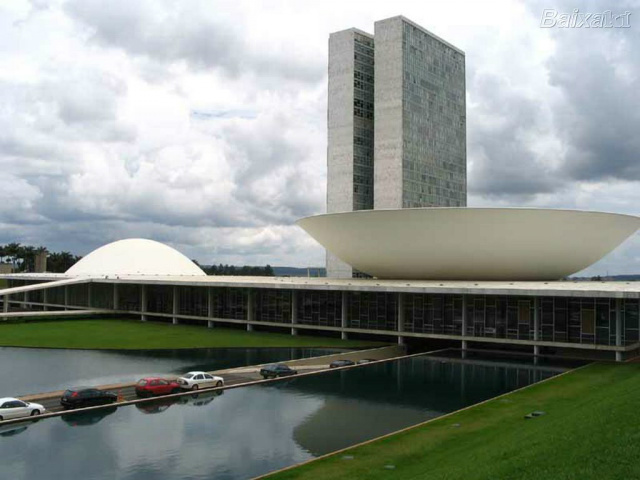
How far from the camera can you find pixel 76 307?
7375 cm

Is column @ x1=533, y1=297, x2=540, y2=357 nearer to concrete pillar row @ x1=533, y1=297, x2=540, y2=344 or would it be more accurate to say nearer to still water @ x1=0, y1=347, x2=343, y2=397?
concrete pillar row @ x1=533, y1=297, x2=540, y2=344

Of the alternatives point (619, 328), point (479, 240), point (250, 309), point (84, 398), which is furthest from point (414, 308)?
point (84, 398)

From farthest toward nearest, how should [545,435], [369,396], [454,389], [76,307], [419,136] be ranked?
[419,136] < [76,307] < [454,389] < [369,396] < [545,435]

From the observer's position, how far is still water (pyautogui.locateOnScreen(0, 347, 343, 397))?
2881cm

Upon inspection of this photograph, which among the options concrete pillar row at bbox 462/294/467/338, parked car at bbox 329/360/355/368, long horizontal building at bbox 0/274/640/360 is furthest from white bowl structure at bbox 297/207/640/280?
parked car at bbox 329/360/355/368

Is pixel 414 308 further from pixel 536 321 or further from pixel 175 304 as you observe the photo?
pixel 175 304

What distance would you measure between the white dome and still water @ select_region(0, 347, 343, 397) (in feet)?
140

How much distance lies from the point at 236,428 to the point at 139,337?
28.3 m

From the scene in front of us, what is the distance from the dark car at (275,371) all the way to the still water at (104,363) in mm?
4379

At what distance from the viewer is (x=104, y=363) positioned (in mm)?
34562

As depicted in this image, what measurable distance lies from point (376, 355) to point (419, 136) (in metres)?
57.5

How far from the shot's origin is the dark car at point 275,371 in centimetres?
2955

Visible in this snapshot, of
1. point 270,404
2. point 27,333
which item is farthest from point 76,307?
point 270,404

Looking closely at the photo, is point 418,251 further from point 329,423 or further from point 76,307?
point 76,307
